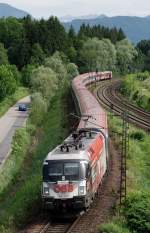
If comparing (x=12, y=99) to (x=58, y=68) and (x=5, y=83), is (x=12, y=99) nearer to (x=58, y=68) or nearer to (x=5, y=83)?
(x=5, y=83)

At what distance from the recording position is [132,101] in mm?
80500

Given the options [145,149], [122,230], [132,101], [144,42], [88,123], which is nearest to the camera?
[122,230]

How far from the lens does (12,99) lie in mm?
106188

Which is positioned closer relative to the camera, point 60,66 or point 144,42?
point 60,66

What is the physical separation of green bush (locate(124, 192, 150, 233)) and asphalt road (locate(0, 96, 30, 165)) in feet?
89.1

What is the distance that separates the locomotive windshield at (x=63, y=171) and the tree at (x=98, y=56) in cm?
11595

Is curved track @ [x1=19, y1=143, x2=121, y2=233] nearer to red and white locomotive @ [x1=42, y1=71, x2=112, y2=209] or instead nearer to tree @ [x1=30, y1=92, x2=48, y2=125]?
red and white locomotive @ [x1=42, y1=71, x2=112, y2=209]

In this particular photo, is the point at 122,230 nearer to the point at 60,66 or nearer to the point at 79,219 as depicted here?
the point at 79,219

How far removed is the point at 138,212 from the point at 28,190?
322 inches

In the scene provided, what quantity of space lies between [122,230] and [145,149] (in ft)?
66.4

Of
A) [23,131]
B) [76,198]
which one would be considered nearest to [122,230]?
[76,198]

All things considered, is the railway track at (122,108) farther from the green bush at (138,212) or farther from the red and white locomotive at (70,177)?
the green bush at (138,212)

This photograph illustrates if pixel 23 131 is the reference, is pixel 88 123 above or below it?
above

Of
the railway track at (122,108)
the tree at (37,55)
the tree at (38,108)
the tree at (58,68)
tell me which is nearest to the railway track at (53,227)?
the railway track at (122,108)
